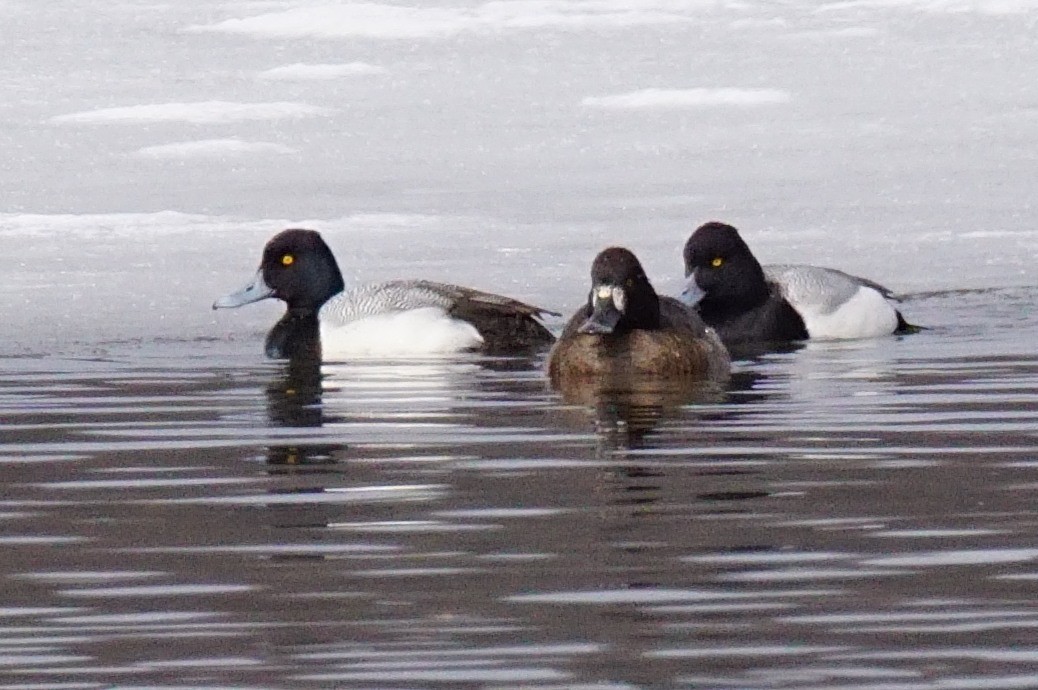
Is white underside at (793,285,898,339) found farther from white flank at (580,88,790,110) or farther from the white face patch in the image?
white flank at (580,88,790,110)

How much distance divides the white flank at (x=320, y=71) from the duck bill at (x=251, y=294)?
10.0m

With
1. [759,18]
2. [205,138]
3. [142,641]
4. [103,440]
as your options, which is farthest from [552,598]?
[759,18]

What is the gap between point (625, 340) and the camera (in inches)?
370

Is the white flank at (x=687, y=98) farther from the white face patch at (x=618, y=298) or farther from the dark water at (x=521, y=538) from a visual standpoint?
the dark water at (x=521, y=538)

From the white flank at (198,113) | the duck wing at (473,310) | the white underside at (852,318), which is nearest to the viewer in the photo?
the duck wing at (473,310)

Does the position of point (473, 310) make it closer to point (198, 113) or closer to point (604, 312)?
point (604, 312)

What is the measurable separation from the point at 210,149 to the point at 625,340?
33.2ft

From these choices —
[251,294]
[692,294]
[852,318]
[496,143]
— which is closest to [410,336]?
[251,294]

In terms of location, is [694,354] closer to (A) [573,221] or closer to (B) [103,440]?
(B) [103,440]

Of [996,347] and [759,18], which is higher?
[759,18]

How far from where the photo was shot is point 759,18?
2488cm

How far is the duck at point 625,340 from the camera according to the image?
923 cm

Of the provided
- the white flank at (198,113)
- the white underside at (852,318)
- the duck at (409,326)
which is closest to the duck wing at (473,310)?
the duck at (409,326)

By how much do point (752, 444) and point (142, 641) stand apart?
10.0 ft
